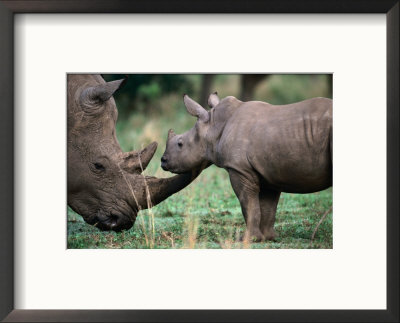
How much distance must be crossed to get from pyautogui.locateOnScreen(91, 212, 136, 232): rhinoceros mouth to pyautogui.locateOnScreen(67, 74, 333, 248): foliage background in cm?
10

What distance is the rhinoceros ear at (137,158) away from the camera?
31.8ft

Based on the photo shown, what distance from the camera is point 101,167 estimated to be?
967 centimetres

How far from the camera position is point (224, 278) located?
26.0 feet

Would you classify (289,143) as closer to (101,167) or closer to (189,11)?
(189,11)

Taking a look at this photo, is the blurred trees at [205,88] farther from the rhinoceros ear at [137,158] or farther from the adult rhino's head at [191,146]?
the rhinoceros ear at [137,158]

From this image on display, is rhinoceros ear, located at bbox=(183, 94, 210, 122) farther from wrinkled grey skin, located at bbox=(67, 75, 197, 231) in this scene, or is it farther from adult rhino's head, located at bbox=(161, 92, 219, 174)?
wrinkled grey skin, located at bbox=(67, 75, 197, 231)

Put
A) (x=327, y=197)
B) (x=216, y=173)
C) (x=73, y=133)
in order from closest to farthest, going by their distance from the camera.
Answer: (x=73, y=133) < (x=327, y=197) < (x=216, y=173)

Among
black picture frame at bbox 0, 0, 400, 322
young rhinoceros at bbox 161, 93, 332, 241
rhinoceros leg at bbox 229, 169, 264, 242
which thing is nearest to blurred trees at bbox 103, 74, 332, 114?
young rhinoceros at bbox 161, 93, 332, 241

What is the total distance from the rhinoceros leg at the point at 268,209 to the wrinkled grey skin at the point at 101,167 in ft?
3.87

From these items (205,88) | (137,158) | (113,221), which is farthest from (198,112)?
(205,88)

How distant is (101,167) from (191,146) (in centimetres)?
107

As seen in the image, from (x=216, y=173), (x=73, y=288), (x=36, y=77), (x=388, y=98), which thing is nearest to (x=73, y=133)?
(x=36, y=77)
